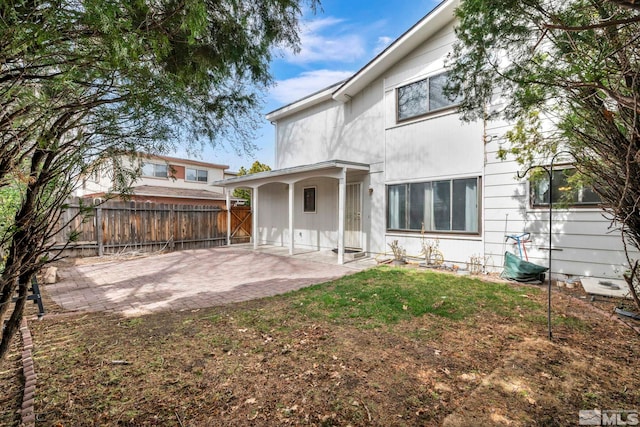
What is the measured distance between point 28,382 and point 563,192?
343 inches

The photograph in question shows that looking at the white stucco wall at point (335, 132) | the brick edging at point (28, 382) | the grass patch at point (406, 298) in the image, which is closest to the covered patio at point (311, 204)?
the white stucco wall at point (335, 132)

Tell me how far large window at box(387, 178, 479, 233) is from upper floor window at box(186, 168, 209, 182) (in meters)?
18.4

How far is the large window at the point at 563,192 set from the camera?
5855mm

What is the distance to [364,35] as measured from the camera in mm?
8875

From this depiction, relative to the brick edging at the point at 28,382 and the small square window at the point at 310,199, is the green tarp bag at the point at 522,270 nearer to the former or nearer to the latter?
the small square window at the point at 310,199

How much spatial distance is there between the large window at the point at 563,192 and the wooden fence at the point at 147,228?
38.3 feet

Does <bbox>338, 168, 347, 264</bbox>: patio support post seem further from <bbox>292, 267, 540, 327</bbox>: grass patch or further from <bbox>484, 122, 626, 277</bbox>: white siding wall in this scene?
<bbox>484, 122, 626, 277</bbox>: white siding wall

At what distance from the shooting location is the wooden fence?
10211 millimetres

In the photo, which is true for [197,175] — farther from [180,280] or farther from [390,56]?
[390,56]

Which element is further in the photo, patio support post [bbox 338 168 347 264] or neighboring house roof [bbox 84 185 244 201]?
neighboring house roof [bbox 84 185 244 201]

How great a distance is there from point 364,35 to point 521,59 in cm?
609

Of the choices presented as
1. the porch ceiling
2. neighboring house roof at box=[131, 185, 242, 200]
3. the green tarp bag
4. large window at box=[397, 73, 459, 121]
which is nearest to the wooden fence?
the porch ceiling

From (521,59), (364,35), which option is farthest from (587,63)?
(364,35)

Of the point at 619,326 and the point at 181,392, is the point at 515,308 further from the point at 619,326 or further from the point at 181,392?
the point at 181,392
